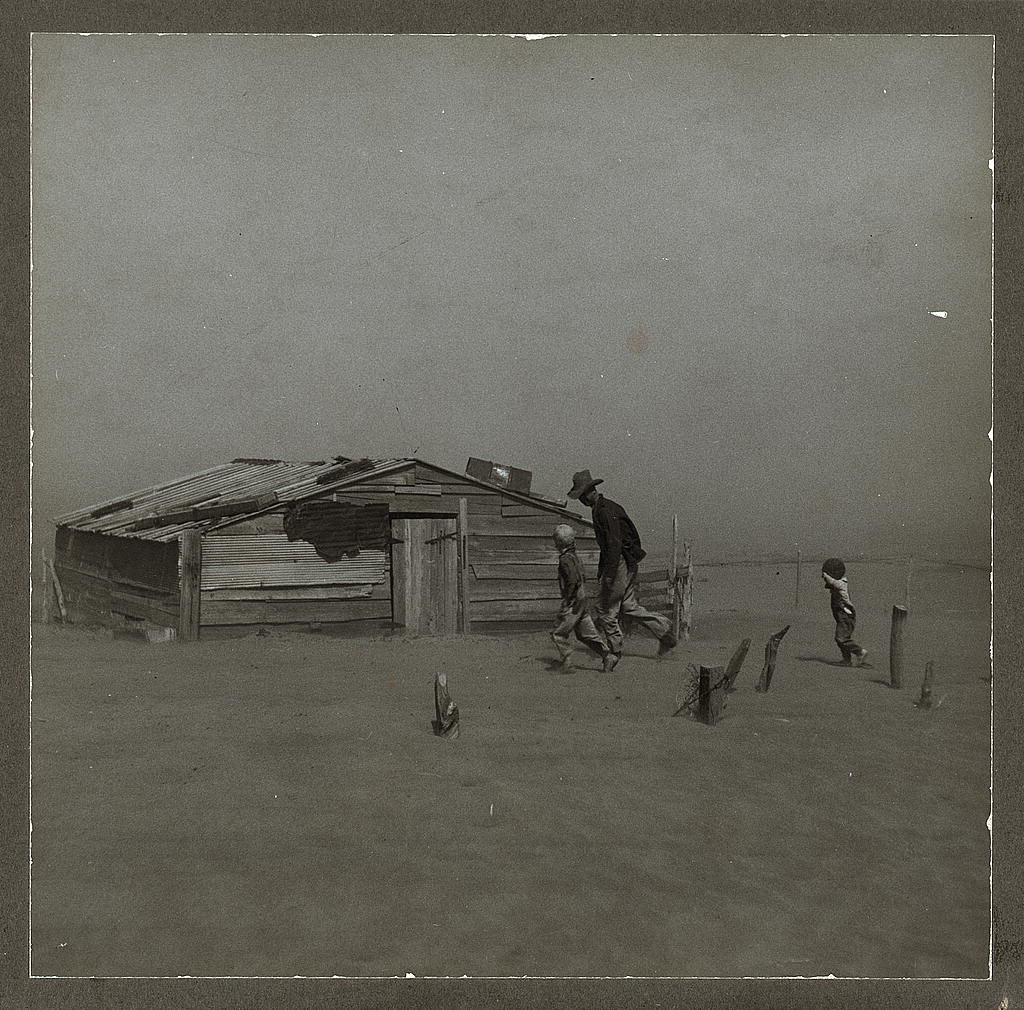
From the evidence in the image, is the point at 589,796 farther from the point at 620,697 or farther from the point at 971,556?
the point at 971,556

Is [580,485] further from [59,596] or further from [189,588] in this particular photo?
[59,596]

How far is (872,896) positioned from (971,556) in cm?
263

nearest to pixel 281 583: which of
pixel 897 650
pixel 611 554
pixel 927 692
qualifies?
pixel 611 554

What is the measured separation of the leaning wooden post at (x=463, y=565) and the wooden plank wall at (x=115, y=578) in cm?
429

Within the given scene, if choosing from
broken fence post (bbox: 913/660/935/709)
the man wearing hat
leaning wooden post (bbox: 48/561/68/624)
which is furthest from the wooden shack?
broken fence post (bbox: 913/660/935/709)

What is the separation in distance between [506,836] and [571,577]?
4622 mm


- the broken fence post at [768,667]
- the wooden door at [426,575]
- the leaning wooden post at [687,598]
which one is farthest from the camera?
the leaning wooden post at [687,598]

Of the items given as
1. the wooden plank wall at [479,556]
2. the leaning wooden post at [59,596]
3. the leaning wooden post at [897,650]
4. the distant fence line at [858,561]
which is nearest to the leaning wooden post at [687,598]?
the distant fence line at [858,561]

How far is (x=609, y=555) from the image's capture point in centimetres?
891

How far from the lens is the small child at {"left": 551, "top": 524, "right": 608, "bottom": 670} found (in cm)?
883

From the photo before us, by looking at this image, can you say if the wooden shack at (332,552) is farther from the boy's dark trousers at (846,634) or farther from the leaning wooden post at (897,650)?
the leaning wooden post at (897,650)

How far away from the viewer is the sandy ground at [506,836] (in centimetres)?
407

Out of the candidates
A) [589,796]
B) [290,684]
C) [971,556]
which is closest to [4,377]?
[290,684]

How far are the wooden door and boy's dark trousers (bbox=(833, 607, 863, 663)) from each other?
581 cm
